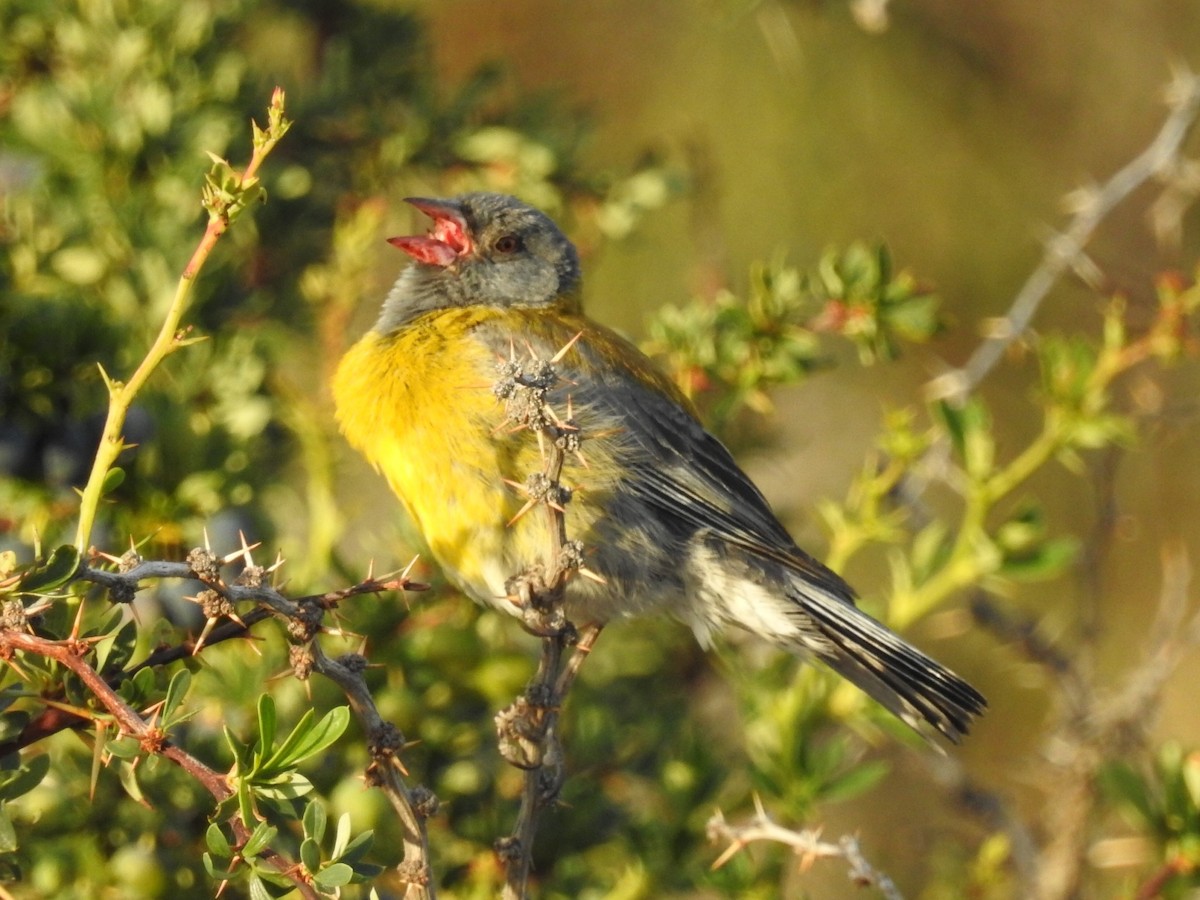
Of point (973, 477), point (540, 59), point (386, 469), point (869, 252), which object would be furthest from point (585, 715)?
point (540, 59)

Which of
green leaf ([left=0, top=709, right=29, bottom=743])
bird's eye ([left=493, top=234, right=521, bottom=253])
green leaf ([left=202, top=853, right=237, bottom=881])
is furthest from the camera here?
bird's eye ([left=493, top=234, right=521, bottom=253])

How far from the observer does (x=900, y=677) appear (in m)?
3.42

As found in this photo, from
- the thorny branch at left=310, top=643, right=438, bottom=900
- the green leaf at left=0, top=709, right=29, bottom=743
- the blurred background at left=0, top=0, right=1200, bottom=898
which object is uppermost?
the thorny branch at left=310, top=643, right=438, bottom=900

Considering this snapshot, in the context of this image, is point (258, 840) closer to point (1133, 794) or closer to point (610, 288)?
point (1133, 794)

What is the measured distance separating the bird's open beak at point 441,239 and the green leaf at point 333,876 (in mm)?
2555

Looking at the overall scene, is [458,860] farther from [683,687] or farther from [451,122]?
[451,122]

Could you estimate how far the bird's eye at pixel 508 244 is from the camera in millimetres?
4277

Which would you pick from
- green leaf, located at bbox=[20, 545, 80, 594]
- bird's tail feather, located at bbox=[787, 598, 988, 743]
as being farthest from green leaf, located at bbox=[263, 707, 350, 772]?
bird's tail feather, located at bbox=[787, 598, 988, 743]

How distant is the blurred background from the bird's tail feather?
10 centimetres

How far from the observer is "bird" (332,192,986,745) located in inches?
137

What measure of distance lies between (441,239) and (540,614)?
1840mm

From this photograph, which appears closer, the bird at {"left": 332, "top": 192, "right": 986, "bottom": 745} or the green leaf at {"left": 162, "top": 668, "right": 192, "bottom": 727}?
the green leaf at {"left": 162, "top": 668, "right": 192, "bottom": 727}

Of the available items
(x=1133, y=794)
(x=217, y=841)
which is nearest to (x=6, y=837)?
(x=217, y=841)

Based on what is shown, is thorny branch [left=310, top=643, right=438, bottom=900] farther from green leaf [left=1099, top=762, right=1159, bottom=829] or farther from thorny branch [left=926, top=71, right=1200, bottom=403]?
thorny branch [left=926, top=71, right=1200, bottom=403]
